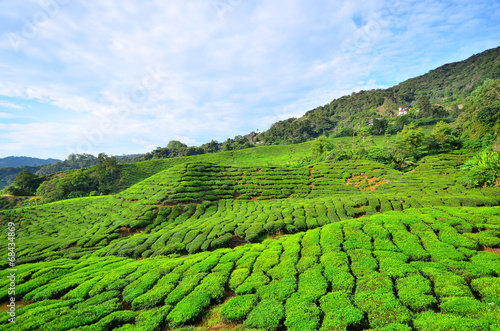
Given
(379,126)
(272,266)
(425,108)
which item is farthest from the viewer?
(425,108)

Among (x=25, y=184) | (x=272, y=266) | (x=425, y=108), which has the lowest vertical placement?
(x=272, y=266)

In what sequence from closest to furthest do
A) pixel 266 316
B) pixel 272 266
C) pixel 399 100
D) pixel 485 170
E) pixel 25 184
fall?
pixel 266 316
pixel 272 266
pixel 485 170
pixel 25 184
pixel 399 100

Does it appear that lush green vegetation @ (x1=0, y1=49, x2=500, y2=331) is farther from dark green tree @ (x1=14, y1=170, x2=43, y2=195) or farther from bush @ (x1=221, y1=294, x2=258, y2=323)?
dark green tree @ (x1=14, y1=170, x2=43, y2=195)

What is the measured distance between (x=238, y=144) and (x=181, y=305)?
103 meters

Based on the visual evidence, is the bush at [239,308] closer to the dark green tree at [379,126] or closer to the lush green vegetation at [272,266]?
the lush green vegetation at [272,266]

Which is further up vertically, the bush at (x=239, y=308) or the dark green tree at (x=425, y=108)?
the dark green tree at (x=425, y=108)

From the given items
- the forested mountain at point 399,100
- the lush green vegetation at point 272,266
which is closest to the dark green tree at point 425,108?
the forested mountain at point 399,100

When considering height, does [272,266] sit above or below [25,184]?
below

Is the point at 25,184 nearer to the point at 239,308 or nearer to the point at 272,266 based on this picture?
the point at 272,266

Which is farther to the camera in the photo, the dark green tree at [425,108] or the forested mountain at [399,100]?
the forested mountain at [399,100]

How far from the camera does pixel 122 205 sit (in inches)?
1201

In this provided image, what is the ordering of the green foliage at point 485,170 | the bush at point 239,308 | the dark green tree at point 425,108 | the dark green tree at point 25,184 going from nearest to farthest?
the bush at point 239,308
the green foliage at point 485,170
the dark green tree at point 25,184
the dark green tree at point 425,108

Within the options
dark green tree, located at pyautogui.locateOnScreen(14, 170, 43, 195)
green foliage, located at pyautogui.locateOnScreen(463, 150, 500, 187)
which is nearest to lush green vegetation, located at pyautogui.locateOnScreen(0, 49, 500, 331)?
green foliage, located at pyautogui.locateOnScreen(463, 150, 500, 187)

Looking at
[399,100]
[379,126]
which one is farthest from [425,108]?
[399,100]
